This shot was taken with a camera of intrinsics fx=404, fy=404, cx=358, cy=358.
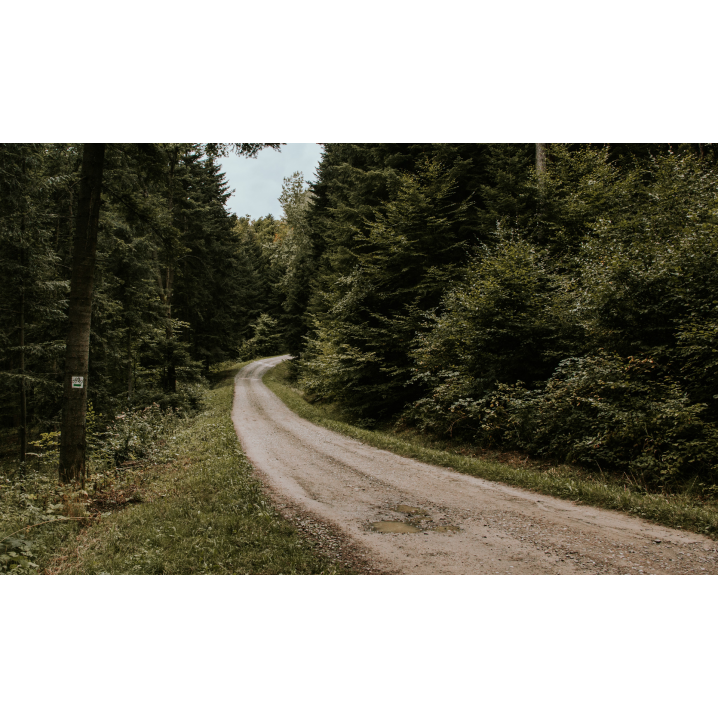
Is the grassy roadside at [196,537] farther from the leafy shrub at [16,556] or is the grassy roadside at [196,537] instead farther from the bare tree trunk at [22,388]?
the bare tree trunk at [22,388]

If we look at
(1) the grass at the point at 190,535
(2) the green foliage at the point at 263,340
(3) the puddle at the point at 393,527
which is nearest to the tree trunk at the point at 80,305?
(1) the grass at the point at 190,535

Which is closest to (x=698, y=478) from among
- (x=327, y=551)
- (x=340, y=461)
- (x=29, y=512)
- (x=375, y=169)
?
(x=327, y=551)

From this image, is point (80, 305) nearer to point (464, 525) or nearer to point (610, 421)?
point (464, 525)

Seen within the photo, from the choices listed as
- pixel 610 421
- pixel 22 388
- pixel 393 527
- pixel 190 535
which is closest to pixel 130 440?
pixel 22 388

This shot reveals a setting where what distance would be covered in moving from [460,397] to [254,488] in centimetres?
594

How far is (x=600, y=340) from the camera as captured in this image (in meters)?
8.28

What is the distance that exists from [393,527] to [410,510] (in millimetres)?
760

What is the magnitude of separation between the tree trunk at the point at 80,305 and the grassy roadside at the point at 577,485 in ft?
22.7

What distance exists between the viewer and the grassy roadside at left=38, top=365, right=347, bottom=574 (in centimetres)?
431

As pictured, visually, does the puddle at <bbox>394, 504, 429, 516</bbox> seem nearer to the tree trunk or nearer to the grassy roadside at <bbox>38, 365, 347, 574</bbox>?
the grassy roadside at <bbox>38, 365, 347, 574</bbox>

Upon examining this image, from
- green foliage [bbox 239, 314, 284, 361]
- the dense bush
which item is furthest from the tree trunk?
green foliage [bbox 239, 314, 284, 361]

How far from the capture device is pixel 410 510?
19.9 ft

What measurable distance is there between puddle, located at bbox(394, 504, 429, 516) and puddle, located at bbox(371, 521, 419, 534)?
428 millimetres

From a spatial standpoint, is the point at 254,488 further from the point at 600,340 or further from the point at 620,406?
the point at 600,340
